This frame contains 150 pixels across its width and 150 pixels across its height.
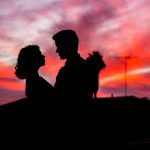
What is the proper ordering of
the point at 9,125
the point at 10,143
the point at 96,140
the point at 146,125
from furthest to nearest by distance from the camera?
the point at 146,125
the point at 9,125
the point at 10,143
the point at 96,140

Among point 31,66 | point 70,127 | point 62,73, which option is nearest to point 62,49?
point 62,73

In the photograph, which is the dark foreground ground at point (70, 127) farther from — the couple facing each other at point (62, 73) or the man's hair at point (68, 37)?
the man's hair at point (68, 37)

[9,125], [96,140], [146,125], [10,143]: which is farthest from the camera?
[146,125]

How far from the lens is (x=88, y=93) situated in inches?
167

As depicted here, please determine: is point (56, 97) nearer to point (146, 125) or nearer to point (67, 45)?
point (67, 45)

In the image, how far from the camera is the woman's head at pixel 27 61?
15.6 feet

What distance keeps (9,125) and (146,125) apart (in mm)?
14181

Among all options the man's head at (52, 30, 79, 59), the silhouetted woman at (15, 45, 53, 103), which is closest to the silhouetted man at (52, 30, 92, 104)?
the man's head at (52, 30, 79, 59)

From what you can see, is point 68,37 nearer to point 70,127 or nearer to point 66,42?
point 66,42

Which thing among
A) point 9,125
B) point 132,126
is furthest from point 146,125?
point 9,125

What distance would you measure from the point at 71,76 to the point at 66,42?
42cm

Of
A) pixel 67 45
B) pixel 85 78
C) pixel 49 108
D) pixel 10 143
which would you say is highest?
pixel 67 45

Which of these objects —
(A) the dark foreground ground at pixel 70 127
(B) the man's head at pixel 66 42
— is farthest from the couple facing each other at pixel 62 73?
(A) the dark foreground ground at pixel 70 127

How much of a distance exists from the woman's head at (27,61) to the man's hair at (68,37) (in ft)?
1.52
